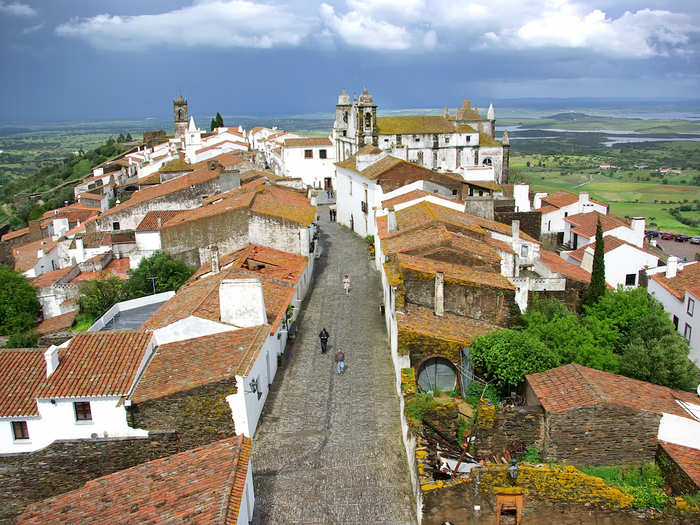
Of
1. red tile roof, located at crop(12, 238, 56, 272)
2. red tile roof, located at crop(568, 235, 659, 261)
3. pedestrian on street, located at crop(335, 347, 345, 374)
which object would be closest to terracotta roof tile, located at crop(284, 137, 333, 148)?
red tile roof, located at crop(12, 238, 56, 272)

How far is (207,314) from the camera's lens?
20.6 metres

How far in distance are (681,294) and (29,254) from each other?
41.1 m

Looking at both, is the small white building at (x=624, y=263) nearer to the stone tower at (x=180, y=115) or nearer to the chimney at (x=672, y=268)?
the chimney at (x=672, y=268)

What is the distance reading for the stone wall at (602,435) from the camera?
1582 centimetres

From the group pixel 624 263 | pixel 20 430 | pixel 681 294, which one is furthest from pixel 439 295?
pixel 624 263

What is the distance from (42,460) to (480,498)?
11.2 metres

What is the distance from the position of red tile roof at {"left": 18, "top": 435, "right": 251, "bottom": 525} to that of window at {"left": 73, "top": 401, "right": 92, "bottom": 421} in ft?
11.2

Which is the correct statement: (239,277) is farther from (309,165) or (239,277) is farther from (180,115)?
(180,115)

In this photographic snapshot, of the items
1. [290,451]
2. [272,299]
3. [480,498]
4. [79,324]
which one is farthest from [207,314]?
[79,324]

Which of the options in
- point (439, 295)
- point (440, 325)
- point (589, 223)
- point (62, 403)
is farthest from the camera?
point (589, 223)

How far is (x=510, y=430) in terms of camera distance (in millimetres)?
16469

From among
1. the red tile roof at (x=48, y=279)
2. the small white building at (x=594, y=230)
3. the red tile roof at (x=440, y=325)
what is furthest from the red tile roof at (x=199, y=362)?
the small white building at (x=594, y=230)

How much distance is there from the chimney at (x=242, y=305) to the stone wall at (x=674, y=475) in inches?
474

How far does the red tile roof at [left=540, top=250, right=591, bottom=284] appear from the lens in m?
28.2
